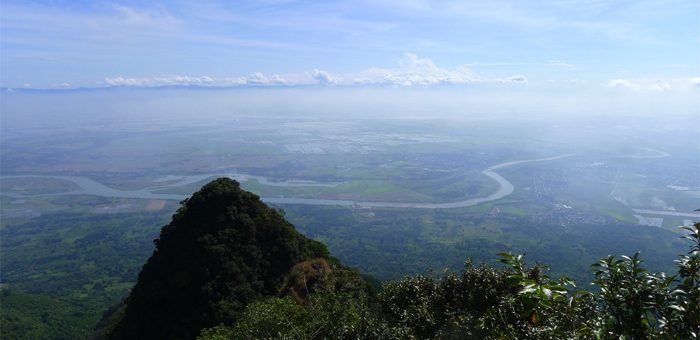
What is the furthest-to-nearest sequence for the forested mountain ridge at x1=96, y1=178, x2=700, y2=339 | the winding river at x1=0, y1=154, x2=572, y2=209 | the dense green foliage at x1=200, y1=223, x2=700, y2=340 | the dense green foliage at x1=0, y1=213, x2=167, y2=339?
the winding river at x1=0, y1=154, x2=572, y2=209 < the dense green foliage at x1=0, y1=213, x2=167, y2=339 < the forested mountain ridge at x1=96, y1=178, x2=700, y2=339 < the dense green foliage at x1=200, y1=223, x2=700, y2=340

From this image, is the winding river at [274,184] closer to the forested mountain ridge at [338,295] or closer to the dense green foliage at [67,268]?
the dense green foliage at [67,268]

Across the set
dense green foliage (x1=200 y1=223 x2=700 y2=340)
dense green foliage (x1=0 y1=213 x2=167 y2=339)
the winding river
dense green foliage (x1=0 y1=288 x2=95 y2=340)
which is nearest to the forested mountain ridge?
dense green foliage (x1=200 y1=223 x2=700 y2=340)

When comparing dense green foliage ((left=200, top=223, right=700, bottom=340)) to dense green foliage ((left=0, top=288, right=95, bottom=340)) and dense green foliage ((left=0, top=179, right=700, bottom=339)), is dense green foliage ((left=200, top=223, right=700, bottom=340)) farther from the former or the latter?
dense green foliage ((left=0, top=288, right=95, bottom=340))

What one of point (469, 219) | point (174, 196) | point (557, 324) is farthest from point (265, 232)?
point (174, 196)

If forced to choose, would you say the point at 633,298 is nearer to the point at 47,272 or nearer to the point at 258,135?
the point at 47,272

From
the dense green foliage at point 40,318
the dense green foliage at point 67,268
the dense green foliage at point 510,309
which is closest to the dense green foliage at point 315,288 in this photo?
the dense green foliage at point 510,309

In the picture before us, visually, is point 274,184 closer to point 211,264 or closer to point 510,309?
point 211,264
